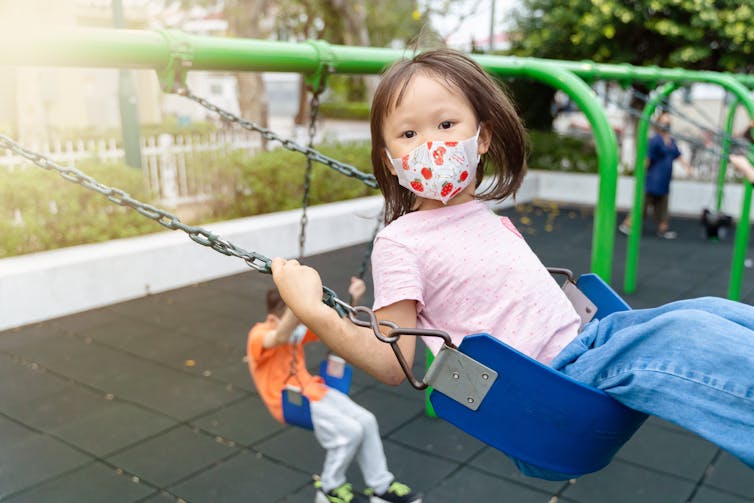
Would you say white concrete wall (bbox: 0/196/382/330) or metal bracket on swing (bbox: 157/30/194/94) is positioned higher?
metal bracket on swing (bbox: 157/30/194/94)

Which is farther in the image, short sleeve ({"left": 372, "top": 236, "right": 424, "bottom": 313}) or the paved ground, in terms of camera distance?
the paved ground

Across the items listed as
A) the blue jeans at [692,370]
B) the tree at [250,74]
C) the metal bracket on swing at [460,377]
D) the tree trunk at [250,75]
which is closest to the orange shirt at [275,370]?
the metal bracket on swing at [460,377]


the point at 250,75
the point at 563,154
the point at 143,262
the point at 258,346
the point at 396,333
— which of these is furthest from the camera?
the point at 563,154

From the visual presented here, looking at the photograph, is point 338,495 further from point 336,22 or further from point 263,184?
point 336,22

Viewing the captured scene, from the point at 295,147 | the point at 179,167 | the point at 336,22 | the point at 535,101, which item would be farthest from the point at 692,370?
the point at 336,22

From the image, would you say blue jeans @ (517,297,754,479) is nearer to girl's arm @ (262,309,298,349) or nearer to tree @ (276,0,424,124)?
girl's arm @ (262,309,298,349)

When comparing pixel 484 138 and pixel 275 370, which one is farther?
pixel 275 370

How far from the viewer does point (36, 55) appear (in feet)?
6.66

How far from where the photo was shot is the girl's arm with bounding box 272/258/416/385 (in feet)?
5.07

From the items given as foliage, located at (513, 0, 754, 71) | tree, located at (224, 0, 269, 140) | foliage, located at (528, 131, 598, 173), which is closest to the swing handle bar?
tree, located at (224, 0, 269, 140)

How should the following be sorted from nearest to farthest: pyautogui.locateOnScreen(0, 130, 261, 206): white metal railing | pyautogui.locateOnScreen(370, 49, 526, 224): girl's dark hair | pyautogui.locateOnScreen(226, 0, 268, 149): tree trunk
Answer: pyautogui.locateOnScreen(370, 49, 526, 224): girl's dark hair
pyautogui.locateOnScreen(0, 130, 261, 206): white metal railing
pyautogui.locateOnScreen(226, 0, 268, 149): tree trunk

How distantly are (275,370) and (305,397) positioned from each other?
207 mm

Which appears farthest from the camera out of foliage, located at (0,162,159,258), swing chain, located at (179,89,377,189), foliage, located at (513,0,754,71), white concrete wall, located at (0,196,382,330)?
foliage, located at (513,0,754,71)

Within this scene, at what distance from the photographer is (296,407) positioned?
8.67ft
